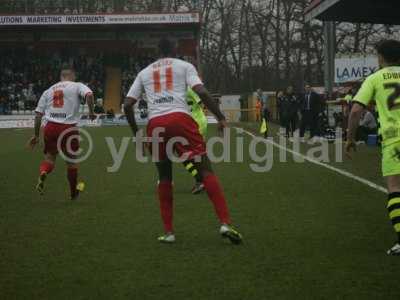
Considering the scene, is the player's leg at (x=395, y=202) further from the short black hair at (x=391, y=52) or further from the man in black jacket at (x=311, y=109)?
the man in black jacket at (x=311, y=109)

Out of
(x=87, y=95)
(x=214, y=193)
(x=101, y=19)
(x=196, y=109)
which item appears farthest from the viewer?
(x=101, y=19)

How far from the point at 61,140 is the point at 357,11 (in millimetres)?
11611

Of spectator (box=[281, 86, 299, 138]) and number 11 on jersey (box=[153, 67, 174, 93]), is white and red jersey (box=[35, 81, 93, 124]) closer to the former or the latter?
number 11 on jersey (box=[153, 67, 174, 93])

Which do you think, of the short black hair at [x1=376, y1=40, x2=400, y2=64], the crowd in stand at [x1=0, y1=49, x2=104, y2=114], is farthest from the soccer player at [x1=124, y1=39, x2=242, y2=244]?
the crowd in stand at [x1=0, y1=49, x2=104, y2=114]

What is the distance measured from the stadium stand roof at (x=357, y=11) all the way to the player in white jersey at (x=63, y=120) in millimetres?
9349

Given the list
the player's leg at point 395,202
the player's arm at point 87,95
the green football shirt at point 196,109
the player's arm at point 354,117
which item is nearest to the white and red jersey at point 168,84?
the player's arm at point 354,117

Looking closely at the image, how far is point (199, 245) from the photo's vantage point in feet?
24.6

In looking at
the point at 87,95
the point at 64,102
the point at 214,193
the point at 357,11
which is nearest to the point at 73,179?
the point at 64,102

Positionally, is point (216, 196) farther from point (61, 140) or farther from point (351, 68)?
point (351, 68)

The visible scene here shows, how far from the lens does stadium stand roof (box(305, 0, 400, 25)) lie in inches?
768

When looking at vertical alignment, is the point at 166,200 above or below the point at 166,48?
below

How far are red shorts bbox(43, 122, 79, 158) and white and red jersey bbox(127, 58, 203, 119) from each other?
3.80 meters

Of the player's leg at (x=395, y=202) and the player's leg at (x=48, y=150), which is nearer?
the player's leg at (x=395, y=202)

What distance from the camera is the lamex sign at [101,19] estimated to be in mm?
50156
